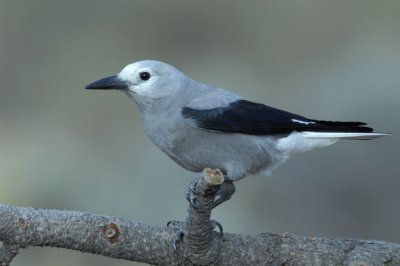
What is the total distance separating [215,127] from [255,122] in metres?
0.20

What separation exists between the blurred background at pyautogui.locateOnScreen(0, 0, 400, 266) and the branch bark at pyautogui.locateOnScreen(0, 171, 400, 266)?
1820 mm

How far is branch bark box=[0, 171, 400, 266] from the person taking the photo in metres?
2.28

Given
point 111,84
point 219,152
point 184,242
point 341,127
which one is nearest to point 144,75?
point 111,84

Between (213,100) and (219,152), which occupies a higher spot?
(213,100)

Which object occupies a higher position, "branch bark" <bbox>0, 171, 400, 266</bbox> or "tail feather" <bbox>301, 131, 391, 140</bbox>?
"tail feather" <bbox>301, 131, 391, 140</bbox>

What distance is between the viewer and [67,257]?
4316mm

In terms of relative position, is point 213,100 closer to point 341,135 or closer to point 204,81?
point 341,135

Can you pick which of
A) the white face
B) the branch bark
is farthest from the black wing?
the branch bark

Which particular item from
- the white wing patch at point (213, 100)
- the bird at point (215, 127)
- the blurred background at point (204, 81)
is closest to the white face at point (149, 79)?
the bird at point (215, 127)

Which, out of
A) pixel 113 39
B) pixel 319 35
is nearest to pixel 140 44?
pixel 113 39

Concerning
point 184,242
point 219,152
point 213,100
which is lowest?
point 184,242

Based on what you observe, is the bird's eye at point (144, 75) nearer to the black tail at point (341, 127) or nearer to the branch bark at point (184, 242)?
the black tail at point (341, 127)

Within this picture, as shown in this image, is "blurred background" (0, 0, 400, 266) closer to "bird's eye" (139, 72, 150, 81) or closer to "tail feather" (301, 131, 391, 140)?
"tail feather" (301, 131, 391, 140)

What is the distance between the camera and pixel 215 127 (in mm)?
3051
